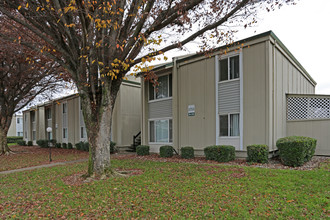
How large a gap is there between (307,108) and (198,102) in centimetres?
539

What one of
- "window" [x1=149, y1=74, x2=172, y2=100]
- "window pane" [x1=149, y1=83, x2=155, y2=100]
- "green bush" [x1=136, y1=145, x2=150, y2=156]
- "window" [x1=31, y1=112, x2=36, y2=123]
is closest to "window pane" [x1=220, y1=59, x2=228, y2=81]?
"window" [x1=149, y1=74, x2=172, y2=100]

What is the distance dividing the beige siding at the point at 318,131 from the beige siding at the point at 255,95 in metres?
2.79

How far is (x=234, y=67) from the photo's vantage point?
1055 cm

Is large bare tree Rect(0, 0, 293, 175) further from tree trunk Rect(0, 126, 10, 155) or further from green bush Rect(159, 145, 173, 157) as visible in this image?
tree trunk Rect(0, 126, 10, 155)

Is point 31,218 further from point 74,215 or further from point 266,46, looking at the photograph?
point 266,46

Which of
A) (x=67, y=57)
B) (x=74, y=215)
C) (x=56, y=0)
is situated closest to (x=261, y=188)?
(x=74, y=215)

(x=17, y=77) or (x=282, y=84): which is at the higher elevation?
(x=17, y=77)

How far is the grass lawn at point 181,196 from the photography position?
4.22 m

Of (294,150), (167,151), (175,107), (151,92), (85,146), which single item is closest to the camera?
(294,150)

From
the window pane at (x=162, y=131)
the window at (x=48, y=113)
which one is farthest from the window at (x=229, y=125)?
the window at (x=48, y=113)

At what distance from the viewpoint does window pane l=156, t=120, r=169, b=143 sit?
13761 millimetres

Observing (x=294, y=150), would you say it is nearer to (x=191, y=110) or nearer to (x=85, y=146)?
(x=191, y=110)

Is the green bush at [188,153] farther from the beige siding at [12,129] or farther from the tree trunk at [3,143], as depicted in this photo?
the beige siding at [12,129]

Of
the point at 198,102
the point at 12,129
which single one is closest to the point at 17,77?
the point at 198,102
